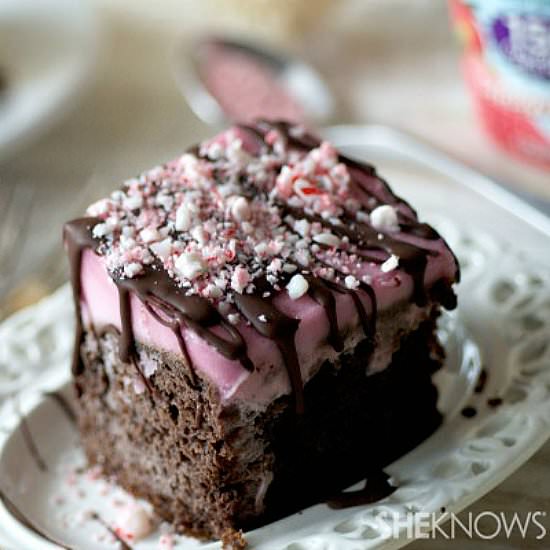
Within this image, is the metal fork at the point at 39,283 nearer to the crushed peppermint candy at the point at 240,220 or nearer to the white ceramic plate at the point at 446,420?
the white ceramic plate at the point at 446,420

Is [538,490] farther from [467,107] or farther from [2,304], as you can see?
[467,107]

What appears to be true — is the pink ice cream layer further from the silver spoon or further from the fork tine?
the silver spoon

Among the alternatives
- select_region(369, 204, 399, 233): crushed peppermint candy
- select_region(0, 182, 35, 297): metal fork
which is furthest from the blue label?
select_region(0, 182, 35, 297): metal fork

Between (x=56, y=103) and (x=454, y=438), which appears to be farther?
(x=56, y=103)

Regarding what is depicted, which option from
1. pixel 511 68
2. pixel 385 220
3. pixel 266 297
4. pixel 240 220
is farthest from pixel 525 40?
pixel 266 297

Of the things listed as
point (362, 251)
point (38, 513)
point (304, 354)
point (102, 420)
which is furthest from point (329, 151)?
point (38, 513)

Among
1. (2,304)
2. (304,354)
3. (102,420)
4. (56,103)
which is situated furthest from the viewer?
(56,103)

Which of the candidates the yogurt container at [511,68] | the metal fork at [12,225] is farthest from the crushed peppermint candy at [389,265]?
the metal fork at [12,225]
